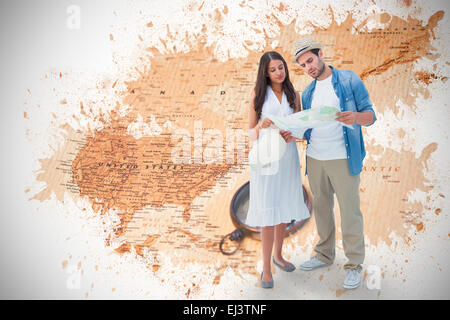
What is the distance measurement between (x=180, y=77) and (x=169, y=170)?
1.00 m

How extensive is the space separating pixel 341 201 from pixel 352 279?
0.67 meters

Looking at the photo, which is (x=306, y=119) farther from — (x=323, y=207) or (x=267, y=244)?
(x=267, y=244)

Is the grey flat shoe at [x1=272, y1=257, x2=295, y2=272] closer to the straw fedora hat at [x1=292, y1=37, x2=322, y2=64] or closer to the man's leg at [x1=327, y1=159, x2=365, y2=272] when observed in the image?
the man's leg at [x1=327, y1=159, x2=365, y2=272]

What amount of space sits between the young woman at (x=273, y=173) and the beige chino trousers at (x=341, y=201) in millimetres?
198

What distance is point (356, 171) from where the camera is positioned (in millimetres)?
2740

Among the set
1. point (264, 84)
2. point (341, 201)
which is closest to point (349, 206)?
point (341, 201)

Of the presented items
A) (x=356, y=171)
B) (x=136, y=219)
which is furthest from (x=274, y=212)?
(x=136, y=219)

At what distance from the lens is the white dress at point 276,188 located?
2.75m

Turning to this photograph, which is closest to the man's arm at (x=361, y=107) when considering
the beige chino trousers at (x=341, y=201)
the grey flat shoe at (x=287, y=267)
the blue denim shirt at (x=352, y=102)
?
the blue denim shirt at (x=352, y=102)

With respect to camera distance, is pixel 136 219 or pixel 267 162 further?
pixel 136 219

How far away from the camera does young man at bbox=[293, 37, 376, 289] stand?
2686mm

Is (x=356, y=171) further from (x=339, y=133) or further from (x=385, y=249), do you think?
(x=385, y=249)

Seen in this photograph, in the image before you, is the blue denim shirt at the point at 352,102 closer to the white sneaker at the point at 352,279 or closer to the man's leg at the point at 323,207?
the man's leg at the point at 323,207

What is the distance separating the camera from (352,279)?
288cm
